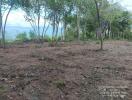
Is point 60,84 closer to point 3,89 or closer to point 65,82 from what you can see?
point 65,82

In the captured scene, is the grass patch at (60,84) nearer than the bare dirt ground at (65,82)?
No

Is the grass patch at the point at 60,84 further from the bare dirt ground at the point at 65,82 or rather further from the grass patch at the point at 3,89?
the grass patch at the point at 3,89

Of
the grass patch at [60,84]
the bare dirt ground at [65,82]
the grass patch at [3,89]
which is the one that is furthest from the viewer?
the grass patch at [60,84]

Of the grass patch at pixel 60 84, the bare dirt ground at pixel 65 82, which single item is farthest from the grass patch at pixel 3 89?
the grass patch at pixel 60 84

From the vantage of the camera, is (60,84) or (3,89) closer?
(3,89)

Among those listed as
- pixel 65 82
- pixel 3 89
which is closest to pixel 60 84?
pixel 65 82

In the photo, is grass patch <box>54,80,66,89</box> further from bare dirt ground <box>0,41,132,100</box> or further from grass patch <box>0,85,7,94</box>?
grass patch <box>0,85,7,94</box>

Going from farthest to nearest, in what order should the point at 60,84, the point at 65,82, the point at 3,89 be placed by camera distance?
the point at 65,82, the point at 60,84, the point at 3,89

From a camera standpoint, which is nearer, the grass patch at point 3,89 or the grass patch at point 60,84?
the grass patch at point 3,89

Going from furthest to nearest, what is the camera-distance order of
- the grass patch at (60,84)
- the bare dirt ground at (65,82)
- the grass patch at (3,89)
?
the grass patch at (60,84), the grass patch at (3,89), the bare dirt ground at (65,82)

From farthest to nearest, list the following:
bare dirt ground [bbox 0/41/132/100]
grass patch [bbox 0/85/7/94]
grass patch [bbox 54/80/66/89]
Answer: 1. grass patch [bbox 54/80/66/89]
2. grass patch [bbox 0/85/7/94]
3. bare dirt ground [bbox 0/41/132/100]

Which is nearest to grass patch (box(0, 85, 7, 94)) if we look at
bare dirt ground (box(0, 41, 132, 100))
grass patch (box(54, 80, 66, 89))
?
bare dirt ground (box(0, 41, 132, 100))

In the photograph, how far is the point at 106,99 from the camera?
6.25 meters

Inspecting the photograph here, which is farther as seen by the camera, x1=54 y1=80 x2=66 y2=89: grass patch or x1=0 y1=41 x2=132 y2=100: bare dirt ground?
x1=54 y1=80 x2=66 y2=89: grass patch
